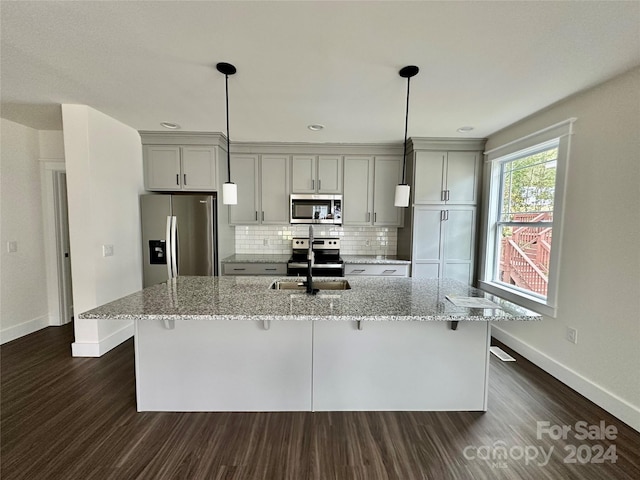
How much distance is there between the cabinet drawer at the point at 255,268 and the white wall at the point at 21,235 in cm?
230

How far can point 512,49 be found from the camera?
167 cm

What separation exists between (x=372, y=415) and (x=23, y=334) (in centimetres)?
412

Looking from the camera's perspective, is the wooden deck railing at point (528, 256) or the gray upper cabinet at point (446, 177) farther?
the gray upper cabinet at point (446, 177)

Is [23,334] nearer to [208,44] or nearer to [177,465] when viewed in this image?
[177,465]

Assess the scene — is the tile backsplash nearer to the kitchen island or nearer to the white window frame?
the white window frame

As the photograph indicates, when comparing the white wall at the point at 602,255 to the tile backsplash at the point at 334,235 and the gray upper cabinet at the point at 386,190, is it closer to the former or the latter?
the gray upper cabinet at the point at 386,190

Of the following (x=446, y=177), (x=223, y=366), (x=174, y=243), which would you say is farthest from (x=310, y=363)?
(x=446, y=177)

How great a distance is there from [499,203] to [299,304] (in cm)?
308

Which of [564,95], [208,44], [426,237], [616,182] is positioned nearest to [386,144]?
[426,237]

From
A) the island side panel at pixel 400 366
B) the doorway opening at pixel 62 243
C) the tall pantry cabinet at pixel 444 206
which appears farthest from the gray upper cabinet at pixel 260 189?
the island side panel at pixel 400 366

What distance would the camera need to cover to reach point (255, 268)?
364cm

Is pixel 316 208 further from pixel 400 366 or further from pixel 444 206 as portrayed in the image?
pixel 400 366

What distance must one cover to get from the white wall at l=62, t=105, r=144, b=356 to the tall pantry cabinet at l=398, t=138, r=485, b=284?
141 inches

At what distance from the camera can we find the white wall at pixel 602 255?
188cm
